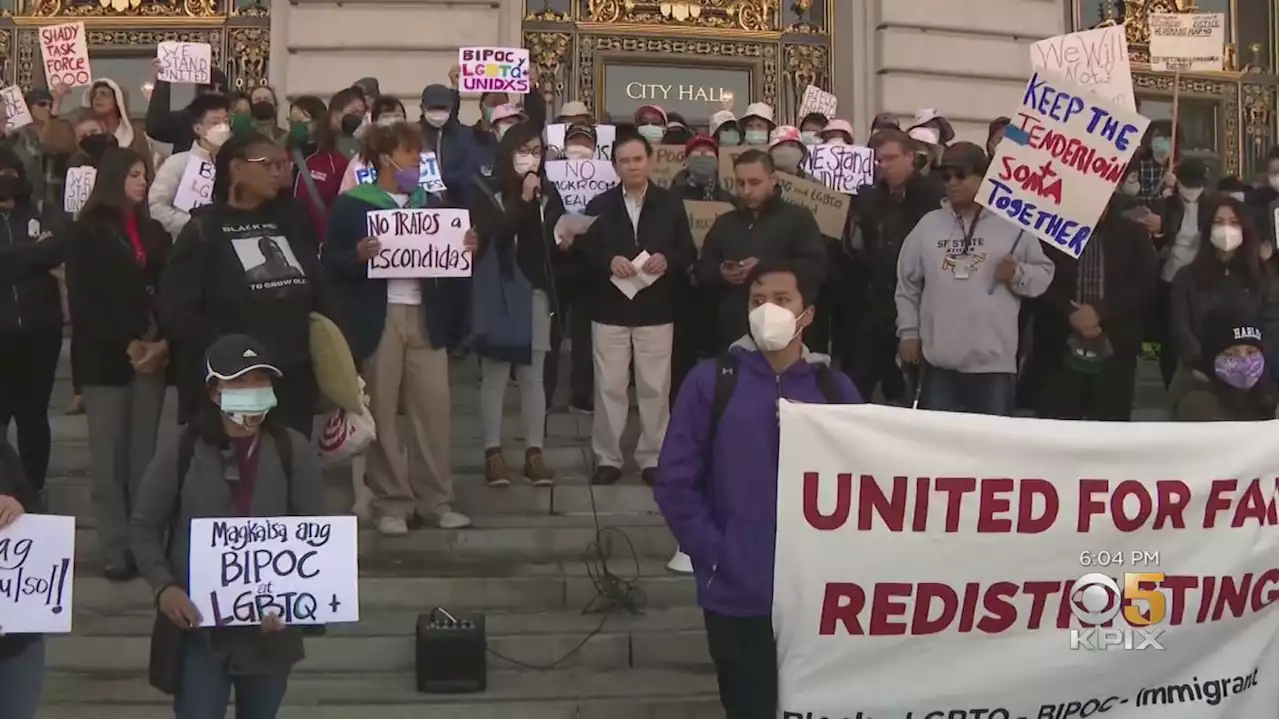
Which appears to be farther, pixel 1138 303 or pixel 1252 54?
pixel 1252 54

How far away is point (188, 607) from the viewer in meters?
4.61

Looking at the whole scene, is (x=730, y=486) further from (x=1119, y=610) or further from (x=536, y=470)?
(x=536, y=470)

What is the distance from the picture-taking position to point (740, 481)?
5004 millimetres

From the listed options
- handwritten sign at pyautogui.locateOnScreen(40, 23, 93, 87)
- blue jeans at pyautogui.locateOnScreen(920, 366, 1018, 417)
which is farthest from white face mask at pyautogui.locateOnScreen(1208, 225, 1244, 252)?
handwritten sign at pyautogui.locateOnScreen(40, 23, 93, 87)

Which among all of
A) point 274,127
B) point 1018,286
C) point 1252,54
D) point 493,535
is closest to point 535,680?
point 493,535

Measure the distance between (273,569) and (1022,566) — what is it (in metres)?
2.72

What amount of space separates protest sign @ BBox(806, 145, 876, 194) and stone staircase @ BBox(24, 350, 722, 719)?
9.69 feet

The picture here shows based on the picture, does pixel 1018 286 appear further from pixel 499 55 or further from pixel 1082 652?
pixel 499 55

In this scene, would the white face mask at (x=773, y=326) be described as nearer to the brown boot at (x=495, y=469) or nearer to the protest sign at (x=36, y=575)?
the protest sign at (x=36, y=575)

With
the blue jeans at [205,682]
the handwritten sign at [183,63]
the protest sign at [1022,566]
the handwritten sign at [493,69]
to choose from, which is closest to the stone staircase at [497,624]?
the blue jeans at [205,682]

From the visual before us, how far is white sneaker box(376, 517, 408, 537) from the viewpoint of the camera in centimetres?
753

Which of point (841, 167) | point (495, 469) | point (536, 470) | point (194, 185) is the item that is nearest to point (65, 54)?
point (194, 185)

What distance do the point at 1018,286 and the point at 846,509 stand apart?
2691mm

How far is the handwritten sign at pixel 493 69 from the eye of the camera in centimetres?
1083
